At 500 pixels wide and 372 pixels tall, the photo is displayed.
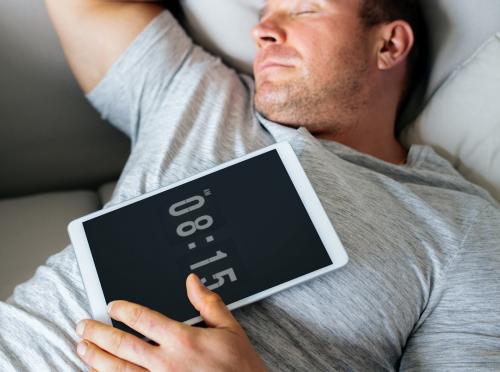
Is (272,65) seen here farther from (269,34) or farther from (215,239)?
(215,239)

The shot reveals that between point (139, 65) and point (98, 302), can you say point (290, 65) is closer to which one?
point (139, 65)

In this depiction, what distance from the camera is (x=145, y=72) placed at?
0.99 m

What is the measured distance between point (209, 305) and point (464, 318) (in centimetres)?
40

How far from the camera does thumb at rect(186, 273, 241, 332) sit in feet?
2.02

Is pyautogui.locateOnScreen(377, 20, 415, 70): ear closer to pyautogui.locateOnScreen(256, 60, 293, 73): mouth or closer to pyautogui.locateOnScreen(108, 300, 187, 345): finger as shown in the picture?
pyautogui.locateOnScreen(256, 60, 293, 73): mouth

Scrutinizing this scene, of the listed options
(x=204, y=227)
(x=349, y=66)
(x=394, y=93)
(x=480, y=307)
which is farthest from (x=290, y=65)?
(x=480, y=307)

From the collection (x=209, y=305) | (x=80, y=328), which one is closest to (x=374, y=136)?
(x=209, y=305)

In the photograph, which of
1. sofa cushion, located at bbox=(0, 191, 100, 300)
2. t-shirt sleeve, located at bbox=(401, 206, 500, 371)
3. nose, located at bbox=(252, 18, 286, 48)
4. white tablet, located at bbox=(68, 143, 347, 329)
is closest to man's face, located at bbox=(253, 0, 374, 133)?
nose, located at bbox=(252, 18, 286, 48)

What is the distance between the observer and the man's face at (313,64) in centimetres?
94

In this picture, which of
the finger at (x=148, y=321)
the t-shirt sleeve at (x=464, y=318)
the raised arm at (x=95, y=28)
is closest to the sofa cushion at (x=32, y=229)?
the raised arm at (x=95, y=28)

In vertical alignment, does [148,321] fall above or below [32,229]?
below

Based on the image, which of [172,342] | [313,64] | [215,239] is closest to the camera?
[172,342]

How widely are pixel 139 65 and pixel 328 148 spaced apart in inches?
16.5

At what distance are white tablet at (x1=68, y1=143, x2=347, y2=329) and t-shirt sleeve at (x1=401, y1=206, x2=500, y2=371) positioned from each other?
208mm
